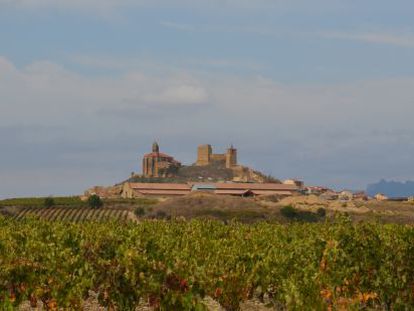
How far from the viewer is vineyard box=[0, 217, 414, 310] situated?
1686 cm

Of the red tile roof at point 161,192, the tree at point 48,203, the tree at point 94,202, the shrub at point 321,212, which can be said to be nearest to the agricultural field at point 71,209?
the tree at point 48,203

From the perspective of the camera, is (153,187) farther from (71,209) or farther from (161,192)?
(71,209)

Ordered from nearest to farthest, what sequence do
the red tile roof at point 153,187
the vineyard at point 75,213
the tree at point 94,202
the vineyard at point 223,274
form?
the vineyard at point 223,274 < the vineyard at point 75,213 < the tree at point 94,202 < the red tile roof at point 153,187

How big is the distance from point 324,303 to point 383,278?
9.95ft

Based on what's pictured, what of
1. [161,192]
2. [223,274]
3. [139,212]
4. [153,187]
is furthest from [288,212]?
[223,274]

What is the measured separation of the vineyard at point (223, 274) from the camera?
16859 millimetres

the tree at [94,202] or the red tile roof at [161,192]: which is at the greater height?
the red tile roof at [161,192]

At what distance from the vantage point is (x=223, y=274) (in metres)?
22.0

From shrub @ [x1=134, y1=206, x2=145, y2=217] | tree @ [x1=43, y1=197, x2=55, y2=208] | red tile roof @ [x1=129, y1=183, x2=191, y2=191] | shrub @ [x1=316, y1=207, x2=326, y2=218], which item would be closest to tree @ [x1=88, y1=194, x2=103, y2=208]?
tree @ [x1=43, y1=197, x2=55, y2=208]

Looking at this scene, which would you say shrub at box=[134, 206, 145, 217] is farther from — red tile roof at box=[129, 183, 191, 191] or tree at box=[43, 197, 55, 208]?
red tile roof at box=[129, 183, 191, 191]

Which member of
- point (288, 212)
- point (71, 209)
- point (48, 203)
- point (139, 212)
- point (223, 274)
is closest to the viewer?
point (223, 274)

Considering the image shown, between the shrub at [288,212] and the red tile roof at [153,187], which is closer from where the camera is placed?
the shrub at [288,212]

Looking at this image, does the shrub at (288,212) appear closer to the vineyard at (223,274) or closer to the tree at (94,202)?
the tree at (94,202)

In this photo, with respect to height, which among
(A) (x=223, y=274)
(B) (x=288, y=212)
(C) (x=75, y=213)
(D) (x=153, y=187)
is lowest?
(A) (x=223, y=274)
